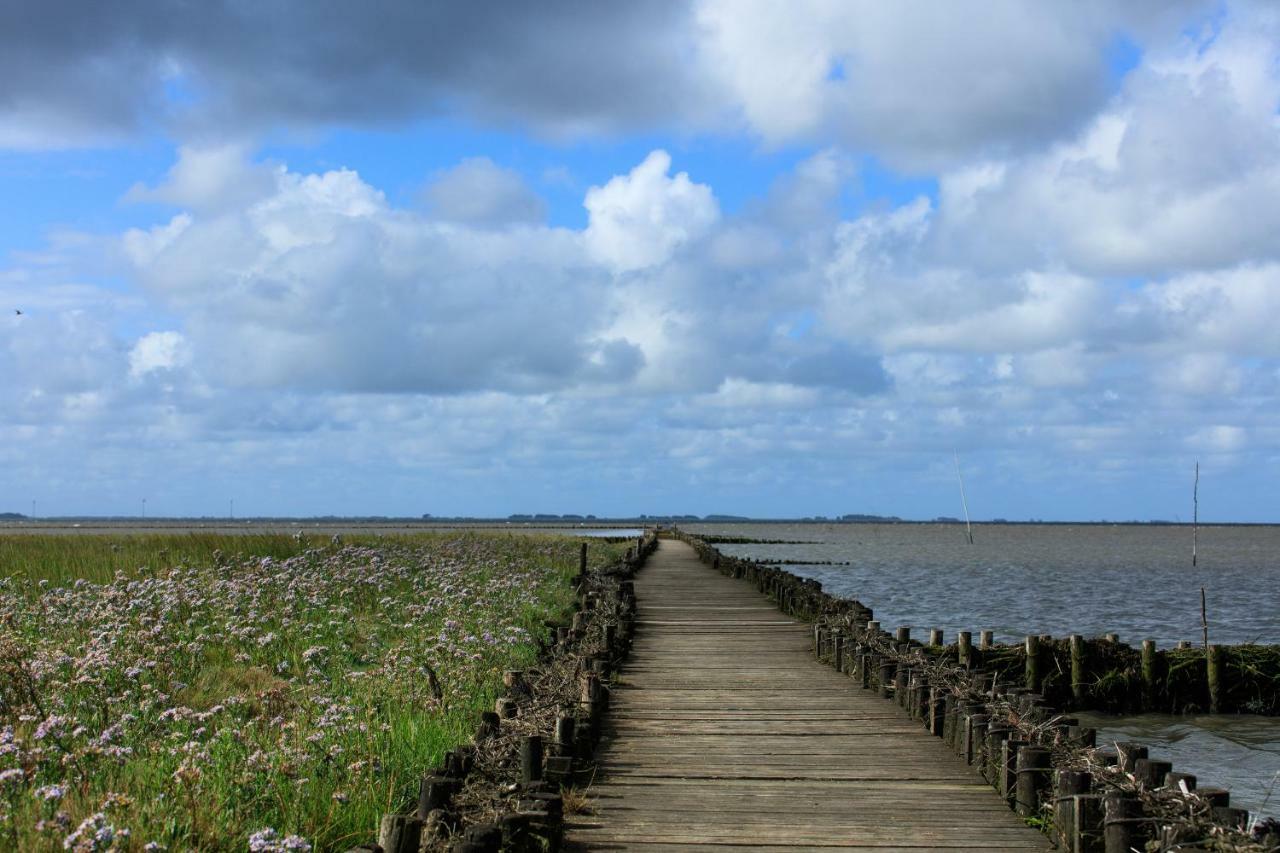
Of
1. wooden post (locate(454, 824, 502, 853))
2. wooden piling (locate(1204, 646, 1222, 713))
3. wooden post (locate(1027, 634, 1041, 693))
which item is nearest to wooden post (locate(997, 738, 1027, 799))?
wooden post (locate(454, 824, 502, 853))

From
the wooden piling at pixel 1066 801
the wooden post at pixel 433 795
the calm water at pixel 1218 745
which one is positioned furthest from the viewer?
the calm water at pixel 1218 745

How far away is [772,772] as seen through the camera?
8.48m

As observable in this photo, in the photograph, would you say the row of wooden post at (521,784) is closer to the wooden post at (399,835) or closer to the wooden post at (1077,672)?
the wooden post at (399,835)

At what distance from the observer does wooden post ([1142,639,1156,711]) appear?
68.9ft

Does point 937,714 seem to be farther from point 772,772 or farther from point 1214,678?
point 1214,678

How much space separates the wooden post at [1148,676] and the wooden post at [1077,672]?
1129mm

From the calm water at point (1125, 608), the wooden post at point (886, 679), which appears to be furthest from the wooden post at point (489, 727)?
the calm water at point (1125, 608)

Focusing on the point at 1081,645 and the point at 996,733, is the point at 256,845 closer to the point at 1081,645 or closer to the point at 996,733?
the point at 996,733

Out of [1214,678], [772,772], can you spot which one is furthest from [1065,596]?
[772,772]

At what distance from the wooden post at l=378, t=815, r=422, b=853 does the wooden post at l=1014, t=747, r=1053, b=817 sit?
160 inches

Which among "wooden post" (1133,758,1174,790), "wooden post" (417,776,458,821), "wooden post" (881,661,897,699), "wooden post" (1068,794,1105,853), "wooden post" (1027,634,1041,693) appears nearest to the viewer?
"wooden post" (417,776,458,821)

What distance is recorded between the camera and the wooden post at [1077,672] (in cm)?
2091

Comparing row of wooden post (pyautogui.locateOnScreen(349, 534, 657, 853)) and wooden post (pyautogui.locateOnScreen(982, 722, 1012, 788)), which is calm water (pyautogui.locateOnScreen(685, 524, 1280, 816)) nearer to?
wooden post (pyautogui.locateOnScreen(982, 722, 1012, 788))

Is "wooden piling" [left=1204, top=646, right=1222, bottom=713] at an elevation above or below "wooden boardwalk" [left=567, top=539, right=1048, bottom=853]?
below
